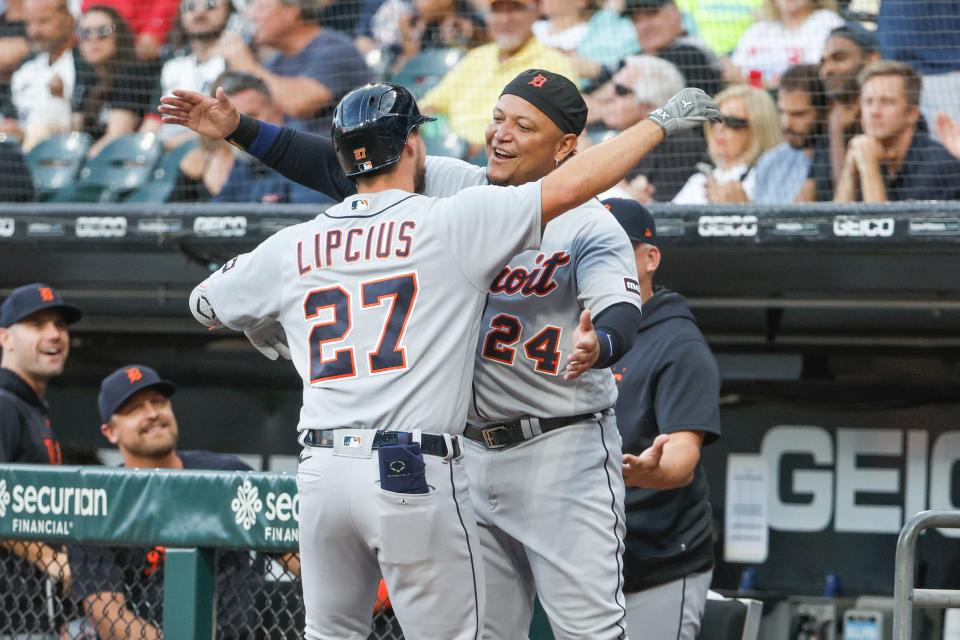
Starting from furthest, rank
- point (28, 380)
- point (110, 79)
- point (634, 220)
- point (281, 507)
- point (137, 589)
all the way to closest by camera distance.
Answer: point (110, 79)
point (28, 380)
point (137, 589)
point (634, 220)
point (281, 507)

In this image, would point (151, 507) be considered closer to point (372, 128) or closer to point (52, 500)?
point (52, 500)

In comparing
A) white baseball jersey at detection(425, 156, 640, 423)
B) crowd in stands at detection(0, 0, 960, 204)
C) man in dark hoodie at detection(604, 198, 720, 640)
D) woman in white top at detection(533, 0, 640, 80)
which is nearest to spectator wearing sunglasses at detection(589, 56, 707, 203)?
crowd in stands at detection(0, 0, 960, 204)

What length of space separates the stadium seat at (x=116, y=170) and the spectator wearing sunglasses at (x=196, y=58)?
0.12 m

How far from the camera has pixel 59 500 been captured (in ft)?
9.32

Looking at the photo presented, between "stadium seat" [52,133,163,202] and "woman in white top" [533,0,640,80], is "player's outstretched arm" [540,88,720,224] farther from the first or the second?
"stadium seat" [52,133,163,202]

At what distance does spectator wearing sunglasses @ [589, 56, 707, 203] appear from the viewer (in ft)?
17.8

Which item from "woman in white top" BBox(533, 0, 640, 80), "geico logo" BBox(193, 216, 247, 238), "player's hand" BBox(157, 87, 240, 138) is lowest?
"player's hand" BBox(157, 87, 240, 138)

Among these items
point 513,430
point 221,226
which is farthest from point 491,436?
point 221,226

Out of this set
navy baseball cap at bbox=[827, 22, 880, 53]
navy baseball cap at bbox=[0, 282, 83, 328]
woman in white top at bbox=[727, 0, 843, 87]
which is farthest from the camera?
woman in white top at bbox=[727, 0, 843, 87]

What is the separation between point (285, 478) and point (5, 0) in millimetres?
5873

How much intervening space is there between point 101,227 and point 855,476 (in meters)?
3.23

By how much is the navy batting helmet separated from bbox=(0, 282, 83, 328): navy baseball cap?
251 centimetres

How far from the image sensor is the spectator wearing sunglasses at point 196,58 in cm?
656

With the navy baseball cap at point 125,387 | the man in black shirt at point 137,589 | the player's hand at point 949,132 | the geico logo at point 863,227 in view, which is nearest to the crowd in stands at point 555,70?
the player's hand at point 949,132
